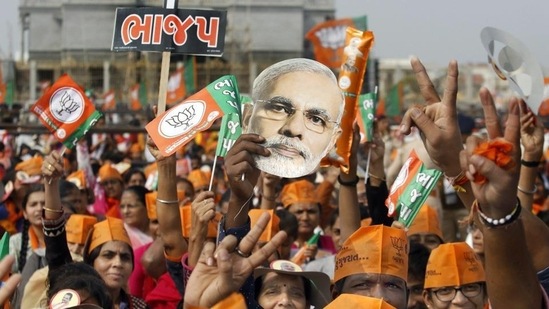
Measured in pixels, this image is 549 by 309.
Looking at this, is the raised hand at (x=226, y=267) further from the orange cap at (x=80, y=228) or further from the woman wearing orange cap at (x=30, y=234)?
the woman wearing orange cap at (x=30, y=234)

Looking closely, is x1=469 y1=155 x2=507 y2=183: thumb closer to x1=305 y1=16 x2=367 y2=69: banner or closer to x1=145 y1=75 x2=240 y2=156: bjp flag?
x1=145 y1=75 x2=240 y2=156: bjp flag

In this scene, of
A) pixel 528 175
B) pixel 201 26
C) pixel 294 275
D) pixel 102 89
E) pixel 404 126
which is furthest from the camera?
pixel 102 89

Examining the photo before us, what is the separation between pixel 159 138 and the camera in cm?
582

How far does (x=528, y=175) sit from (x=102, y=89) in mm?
45111

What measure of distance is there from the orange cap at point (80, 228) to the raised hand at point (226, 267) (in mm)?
3269

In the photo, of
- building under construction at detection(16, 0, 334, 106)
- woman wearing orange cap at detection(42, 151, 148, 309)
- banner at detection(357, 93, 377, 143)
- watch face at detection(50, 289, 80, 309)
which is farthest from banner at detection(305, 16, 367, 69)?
building under construction at detection(16, 0, 334, 106)

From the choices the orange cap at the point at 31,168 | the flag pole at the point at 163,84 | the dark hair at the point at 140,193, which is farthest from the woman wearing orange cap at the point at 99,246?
the orange cap at the point at 31,168

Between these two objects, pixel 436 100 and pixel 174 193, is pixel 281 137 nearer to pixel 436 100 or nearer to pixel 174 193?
pixel 436 100

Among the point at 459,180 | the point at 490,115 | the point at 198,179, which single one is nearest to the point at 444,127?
the point at 459,180

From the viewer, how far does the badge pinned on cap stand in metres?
4.39

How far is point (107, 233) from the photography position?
7.18 m

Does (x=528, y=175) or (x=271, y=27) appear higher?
(x=528, y=175)

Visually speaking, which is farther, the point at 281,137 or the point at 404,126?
the point at 281,137

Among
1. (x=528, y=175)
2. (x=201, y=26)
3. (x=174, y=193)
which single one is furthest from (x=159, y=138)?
(x=528, y=175)
